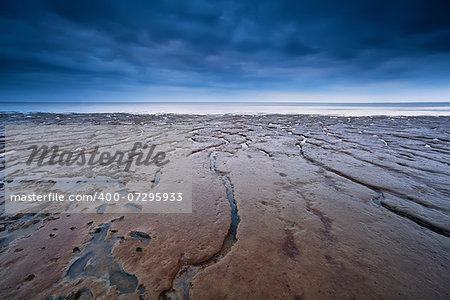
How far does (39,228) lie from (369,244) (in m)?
2.78

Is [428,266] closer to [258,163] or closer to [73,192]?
[258,163]

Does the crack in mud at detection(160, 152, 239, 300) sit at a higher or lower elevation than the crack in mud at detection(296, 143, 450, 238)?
lower

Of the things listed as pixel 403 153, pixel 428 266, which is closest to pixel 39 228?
pixel 428 266

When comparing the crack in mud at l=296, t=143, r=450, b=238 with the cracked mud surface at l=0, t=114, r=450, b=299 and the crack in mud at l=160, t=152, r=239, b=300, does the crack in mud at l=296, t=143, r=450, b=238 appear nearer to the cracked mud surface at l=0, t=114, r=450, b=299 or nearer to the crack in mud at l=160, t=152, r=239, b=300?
the cracked mud surface at l=0, t=114, r=450, b=299

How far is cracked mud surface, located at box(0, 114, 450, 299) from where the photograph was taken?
118 cm

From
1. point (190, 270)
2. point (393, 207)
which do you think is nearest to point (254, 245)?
point (190, 270)

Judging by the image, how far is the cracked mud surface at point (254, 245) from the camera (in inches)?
46.4

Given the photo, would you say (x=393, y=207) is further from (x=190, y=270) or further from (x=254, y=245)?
(x=190, y=270)

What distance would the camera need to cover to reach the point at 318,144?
15.5ft

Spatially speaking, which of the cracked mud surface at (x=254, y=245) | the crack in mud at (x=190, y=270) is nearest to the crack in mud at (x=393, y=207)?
the cracked mud surface at (x=254, y=245)

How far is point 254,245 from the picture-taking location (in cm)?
151

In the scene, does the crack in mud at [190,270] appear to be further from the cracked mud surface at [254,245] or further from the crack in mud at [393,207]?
the crack in mud at [393,207]

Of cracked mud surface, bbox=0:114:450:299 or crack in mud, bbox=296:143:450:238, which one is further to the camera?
crack in mud, bbox=296:143:450:238

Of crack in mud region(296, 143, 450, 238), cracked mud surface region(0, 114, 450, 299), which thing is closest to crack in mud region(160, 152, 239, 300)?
cracked mud surface region(0, 114, 450, 299)
